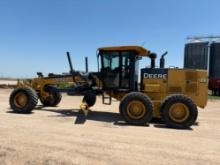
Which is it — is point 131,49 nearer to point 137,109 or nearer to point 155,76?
point 155,76

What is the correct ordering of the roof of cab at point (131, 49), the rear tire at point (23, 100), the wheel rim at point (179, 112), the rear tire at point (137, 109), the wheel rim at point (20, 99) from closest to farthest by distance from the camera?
the wheel rim at point (179, 112) < the rear tire at point (137, 109) < the roof of cab at point (131, 49) < the rear tire at point (23, 100) < the wheel rim at point (20, 99)

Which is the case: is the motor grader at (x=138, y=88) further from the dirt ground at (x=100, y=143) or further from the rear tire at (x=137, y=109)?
the dirt ground at (x=100, y=143)

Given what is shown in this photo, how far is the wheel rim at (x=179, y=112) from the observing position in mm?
12023

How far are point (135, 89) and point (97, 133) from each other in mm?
4008

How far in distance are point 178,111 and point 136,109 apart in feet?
4.59

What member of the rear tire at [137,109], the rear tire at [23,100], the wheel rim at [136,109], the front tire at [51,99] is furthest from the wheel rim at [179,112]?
the front tire at [51,99]

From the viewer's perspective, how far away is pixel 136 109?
12.4 meters

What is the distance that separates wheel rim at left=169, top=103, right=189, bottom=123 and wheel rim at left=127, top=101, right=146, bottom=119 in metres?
0.93

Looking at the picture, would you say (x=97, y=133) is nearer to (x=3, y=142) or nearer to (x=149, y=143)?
(x=149, y=143)

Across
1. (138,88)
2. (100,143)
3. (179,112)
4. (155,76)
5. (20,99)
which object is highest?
(155,76)

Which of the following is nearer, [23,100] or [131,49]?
[131,49]

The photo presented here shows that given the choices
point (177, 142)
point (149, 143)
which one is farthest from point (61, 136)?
point (177, 142)

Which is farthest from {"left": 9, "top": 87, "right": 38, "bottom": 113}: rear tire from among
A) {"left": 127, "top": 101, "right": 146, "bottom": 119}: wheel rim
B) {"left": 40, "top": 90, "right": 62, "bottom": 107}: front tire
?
{"left": 127, "top": 101, "right": 146, "bottom": 119}: wheel rim

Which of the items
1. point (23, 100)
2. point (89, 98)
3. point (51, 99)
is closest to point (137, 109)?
point (89, 98)
